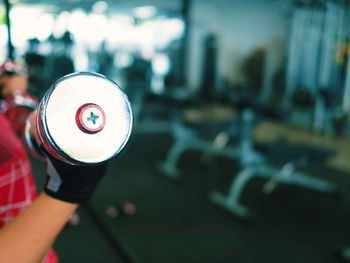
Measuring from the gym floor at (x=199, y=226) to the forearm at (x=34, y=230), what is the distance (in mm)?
1319

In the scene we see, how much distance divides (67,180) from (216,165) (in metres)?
2.83

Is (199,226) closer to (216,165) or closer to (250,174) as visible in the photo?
(250,174)

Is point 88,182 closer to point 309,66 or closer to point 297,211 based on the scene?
point 297,211

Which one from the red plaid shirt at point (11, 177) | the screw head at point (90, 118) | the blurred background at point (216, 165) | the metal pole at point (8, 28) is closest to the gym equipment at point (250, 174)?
the blurred background at point (216, 165)

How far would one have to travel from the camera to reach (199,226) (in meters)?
2.02

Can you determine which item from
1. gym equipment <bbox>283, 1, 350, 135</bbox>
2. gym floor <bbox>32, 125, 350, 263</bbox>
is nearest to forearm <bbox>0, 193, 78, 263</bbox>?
gym floor <bbox>32, 125, 350, 263</bbox>

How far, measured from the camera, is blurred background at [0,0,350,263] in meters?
1.73

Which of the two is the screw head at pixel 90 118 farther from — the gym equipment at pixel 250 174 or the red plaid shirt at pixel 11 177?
the gym equipment at pixel 250 174

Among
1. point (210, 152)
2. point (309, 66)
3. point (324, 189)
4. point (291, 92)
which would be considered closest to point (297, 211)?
point (324, 189)

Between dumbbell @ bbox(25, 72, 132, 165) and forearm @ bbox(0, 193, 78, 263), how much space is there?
8 centimetres

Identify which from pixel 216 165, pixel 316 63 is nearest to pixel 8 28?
pixel 216 165

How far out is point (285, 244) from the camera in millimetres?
1821

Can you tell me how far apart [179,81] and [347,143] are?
2.67m

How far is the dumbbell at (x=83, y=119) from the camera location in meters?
0.37
